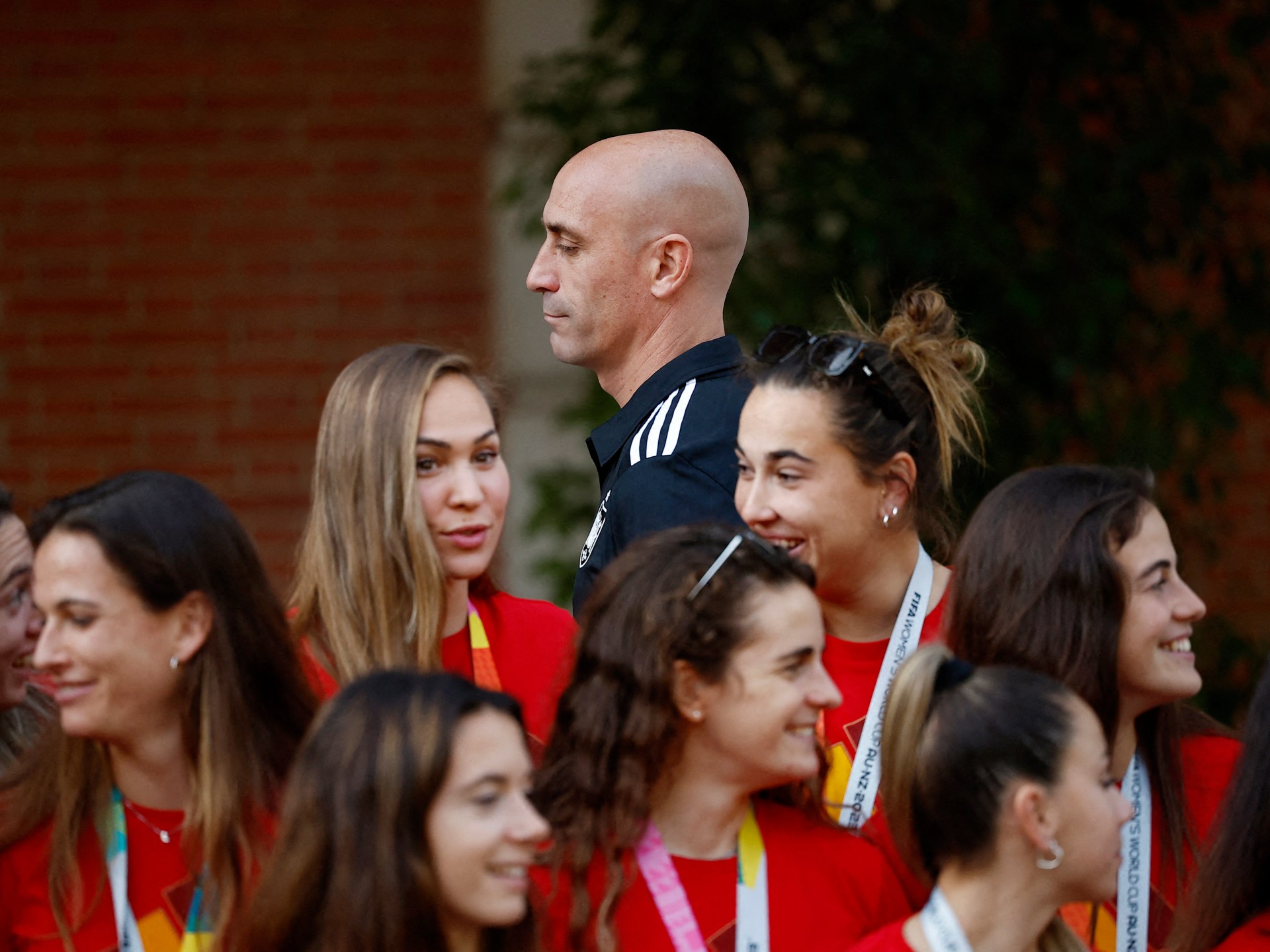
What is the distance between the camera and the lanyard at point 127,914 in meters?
2.32

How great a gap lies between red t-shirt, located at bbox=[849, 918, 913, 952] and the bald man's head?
1.70 m

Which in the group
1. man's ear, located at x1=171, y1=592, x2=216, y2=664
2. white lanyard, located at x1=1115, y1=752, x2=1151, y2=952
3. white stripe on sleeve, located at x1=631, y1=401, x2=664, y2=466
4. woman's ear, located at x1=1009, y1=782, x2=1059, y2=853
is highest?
white stripe on sleeve, located at x1=631, y1=401, x2=664, y2=466

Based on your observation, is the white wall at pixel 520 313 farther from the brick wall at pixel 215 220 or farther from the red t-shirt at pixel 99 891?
the red t-shirt at pixel 99 891

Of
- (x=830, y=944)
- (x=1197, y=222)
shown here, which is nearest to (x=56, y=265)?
(x=1197, y=222)

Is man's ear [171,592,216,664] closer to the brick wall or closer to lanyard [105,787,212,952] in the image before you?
lanyard [105,787,212,952]

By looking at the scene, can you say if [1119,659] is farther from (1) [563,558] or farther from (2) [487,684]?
(1) [563,558]

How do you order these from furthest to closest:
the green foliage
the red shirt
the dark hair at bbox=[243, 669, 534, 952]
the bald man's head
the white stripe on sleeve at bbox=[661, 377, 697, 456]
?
the green foliage
the bald man's head
the white stripe on sleeve at bbox=[661, 377, 697, 456]
the red shirt
the dark hair at bbox=[243, 669, 534, 952]

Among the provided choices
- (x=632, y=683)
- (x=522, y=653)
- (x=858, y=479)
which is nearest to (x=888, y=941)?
(x=632, y=683)

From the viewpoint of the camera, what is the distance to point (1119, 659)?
2.71 m

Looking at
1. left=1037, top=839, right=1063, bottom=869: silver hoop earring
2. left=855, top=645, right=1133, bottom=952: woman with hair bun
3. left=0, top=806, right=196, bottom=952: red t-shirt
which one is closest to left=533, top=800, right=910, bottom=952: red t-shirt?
left=855, top=645, right=1133, bottom=952: woman with hair bun

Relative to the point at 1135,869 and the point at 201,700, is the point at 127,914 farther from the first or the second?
the point at 1135,869

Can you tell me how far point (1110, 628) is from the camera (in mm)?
2693

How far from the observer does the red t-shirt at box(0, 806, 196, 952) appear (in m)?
2.35

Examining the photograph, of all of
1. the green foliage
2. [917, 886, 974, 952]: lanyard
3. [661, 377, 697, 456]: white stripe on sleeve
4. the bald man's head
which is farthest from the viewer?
the green foliage
